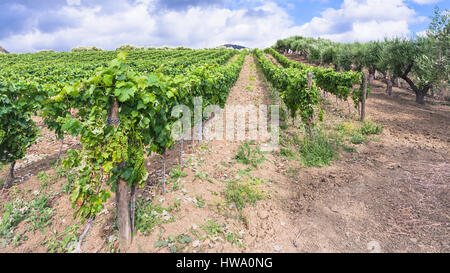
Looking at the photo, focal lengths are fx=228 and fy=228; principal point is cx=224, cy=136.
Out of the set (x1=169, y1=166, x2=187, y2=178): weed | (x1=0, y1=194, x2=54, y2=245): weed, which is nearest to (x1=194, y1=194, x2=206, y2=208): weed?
(x1=169, y1=166, x2=187, y2=178): weed

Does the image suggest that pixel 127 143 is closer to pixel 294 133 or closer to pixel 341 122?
pixel 294 133

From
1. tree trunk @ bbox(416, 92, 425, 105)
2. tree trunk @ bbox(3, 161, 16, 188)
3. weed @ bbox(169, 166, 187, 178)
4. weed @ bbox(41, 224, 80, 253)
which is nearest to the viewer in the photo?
weed @ bbox(41, 224, 80, 253)

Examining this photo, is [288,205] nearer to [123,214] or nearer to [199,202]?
[199,202]

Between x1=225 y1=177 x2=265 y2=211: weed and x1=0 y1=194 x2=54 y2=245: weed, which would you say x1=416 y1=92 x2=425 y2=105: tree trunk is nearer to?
x1=225 y1=177 x2=265 y2=211: weed

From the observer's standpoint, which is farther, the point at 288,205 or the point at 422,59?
the point at 422,59

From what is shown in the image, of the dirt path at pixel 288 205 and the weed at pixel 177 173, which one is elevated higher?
the weed at pixel 177 173

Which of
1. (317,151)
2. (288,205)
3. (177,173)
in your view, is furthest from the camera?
(317,151)

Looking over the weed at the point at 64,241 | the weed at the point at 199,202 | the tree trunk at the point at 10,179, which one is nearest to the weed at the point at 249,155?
Result: the weed at the point at 199,202

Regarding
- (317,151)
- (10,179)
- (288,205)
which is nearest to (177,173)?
(288,205)

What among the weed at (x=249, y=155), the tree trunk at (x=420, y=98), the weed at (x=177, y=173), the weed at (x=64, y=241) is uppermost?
the tree trunk at (x=420, y=98)

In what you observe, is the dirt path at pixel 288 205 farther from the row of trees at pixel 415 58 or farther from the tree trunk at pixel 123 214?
the row of trees at pixel 415 58

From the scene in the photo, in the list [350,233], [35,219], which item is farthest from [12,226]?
[350,233]

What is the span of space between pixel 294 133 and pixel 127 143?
6.63 m

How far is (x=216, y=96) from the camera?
29.9 feet
